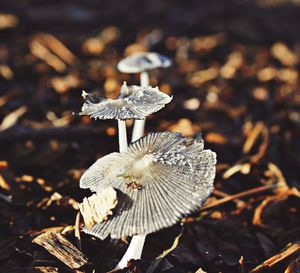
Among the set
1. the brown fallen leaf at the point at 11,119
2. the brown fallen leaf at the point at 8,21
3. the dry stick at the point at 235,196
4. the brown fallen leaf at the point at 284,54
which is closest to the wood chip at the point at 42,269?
the dry stick at the point at 235,196

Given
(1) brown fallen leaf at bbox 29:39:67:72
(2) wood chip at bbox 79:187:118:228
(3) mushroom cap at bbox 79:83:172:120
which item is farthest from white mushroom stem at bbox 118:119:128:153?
(1) brown fallen leaf at bbox 29:39:67:72

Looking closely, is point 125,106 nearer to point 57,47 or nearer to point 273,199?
point 273,199

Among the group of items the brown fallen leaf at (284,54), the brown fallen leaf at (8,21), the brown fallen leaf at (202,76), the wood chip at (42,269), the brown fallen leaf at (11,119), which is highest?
Answer: the brown fallen leaf at (8,21)

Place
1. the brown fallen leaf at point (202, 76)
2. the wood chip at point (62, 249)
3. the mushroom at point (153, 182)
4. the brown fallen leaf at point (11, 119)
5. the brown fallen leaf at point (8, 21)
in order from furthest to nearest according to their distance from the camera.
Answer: the brown fallen leaf at point (8, 21), the brown fallen leaf at point (202, 76), the brown fallen leaf at point (11, 119), the wood chip at point (62, 249), the mushroom at point (153, 182)

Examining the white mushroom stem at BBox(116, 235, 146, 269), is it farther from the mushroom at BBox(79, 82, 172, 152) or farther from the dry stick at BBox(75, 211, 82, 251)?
the mushroom at BBox(79, 82, 172, 152)

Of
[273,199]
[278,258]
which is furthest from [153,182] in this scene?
[273,199]

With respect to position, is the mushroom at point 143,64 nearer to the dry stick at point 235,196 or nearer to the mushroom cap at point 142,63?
the mushroom cap at point 142,63
